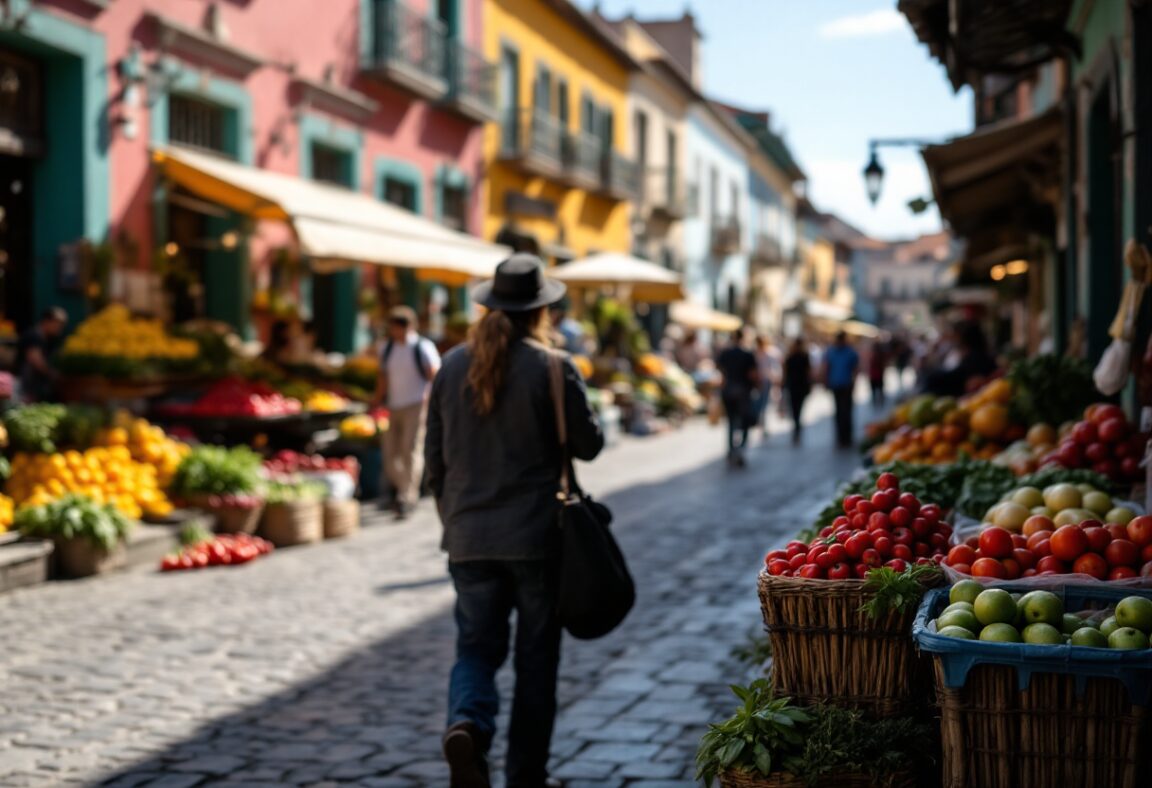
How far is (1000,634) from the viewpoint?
10.8ft

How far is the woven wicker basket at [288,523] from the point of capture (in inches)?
441

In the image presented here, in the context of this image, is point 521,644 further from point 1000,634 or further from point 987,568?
point 1000,634

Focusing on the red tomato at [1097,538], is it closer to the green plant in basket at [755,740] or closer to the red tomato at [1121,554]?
the red tomato at [1121,554]

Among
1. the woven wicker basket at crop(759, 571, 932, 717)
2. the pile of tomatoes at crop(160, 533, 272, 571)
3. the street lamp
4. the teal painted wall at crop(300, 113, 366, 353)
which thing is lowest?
the pile of tomatoes at crop(160, 533, 272, 571)

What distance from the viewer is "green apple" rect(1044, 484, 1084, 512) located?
4.95m

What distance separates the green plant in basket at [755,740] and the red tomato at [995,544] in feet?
2.44

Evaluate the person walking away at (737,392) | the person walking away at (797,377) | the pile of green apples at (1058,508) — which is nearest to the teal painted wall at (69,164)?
the person walking away at (737,392)

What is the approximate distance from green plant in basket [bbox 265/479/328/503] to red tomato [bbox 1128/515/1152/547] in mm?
8184

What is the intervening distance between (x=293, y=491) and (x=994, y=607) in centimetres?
878

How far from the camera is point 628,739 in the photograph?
5.75 meters

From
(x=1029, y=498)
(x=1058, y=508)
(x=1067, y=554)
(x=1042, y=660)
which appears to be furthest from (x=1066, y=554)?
(x=1029, y=498)

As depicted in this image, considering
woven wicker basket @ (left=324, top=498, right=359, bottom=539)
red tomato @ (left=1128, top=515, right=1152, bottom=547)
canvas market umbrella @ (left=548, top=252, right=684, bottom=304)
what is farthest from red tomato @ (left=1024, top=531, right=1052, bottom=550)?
canvas market umbrella @ (left=548, top=252, right=684, bottom=304)

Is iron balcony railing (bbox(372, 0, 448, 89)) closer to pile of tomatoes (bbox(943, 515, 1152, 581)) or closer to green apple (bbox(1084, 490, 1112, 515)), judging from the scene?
green apple (bbox(1084, 490, 1112, 515))

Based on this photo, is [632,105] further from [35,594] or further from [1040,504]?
[1040,504]
